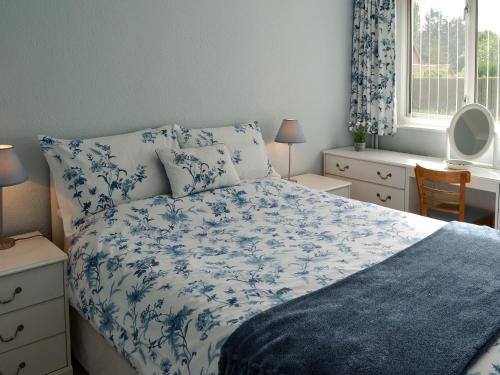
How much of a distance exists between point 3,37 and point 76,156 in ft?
2.16

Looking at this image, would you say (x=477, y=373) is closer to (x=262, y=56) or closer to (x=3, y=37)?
(x=3, y=37)

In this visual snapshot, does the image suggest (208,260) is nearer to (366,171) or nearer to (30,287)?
(30,287)

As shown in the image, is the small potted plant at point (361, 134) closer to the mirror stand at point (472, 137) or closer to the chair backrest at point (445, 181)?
the mirror stand at point (472, 137)

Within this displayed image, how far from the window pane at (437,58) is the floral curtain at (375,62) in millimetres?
209

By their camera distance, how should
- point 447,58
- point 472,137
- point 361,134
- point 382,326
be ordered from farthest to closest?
point 361,134, point 447,58, point 472,137, point 382,326

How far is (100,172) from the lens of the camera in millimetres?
2701

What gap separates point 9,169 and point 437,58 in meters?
3.06

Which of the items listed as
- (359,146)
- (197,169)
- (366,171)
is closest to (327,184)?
(366,171)

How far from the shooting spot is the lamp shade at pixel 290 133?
3664mm

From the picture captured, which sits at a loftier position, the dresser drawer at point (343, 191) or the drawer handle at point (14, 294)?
the dresser drawer at point (343, 191)

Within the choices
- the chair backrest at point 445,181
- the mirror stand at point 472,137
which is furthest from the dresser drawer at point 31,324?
the mirror stand at point 472,137

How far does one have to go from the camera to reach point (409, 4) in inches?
163

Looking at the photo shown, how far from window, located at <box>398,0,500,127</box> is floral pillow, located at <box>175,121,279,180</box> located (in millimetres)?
1480

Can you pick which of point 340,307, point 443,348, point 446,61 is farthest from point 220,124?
point 443,348
